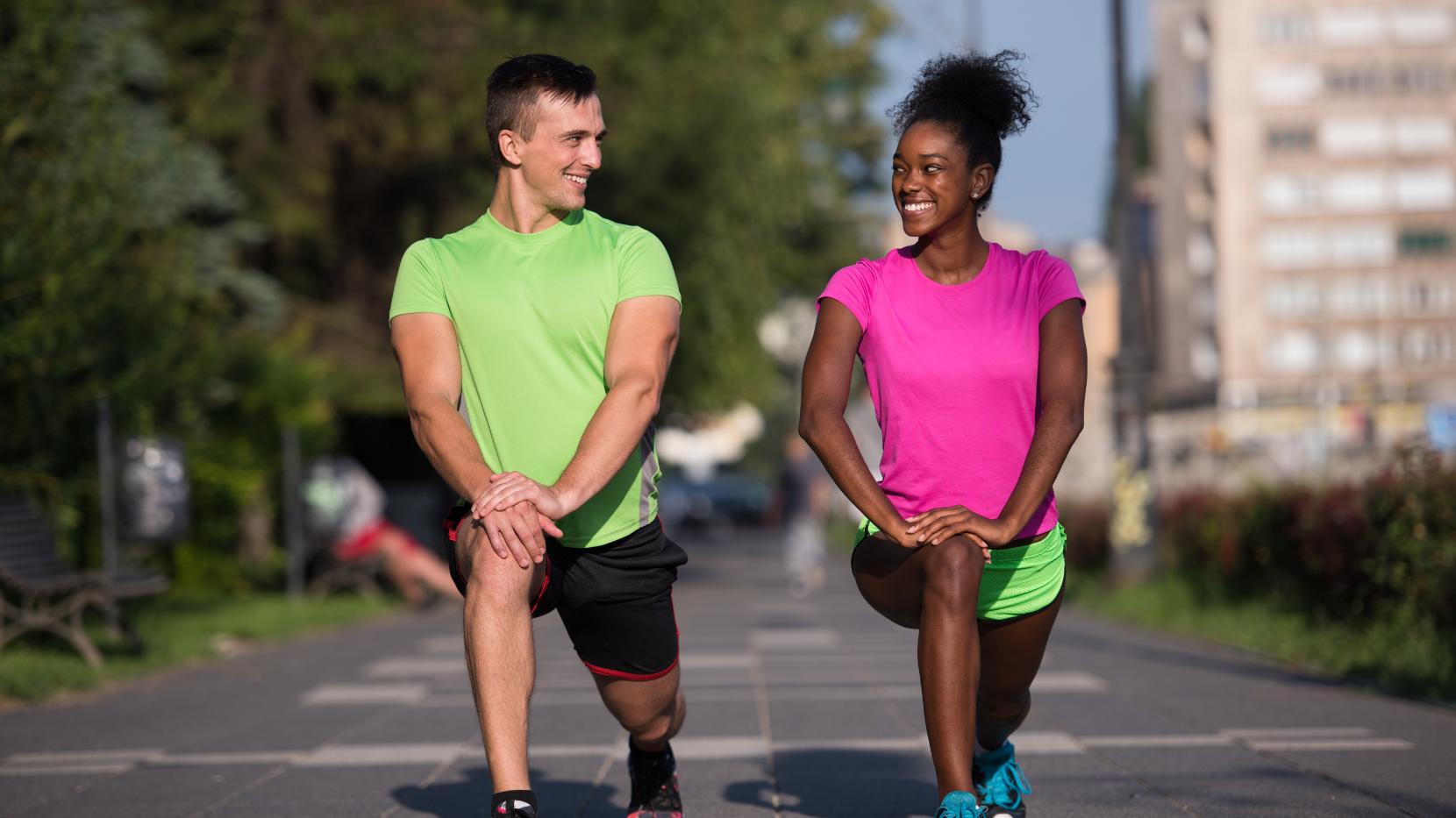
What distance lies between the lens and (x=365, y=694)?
872 centimetres

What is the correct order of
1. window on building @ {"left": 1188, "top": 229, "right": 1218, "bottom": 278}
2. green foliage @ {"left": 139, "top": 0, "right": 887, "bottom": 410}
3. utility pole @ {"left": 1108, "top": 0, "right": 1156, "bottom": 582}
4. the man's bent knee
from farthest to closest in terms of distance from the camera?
window on building @ {"left": 1188, "top": 229, "right": 1218, "bottom": 278} → green foliage @ {"left": 139, "top": 0, "right": 887, "bottom": 410} → utility pole @ {"left": 1108, "top": 0, "right": 1156, "bottom": 582} → the man's bent knee

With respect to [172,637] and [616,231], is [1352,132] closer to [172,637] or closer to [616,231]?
[172,637]

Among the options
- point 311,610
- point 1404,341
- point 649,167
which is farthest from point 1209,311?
point 311,610

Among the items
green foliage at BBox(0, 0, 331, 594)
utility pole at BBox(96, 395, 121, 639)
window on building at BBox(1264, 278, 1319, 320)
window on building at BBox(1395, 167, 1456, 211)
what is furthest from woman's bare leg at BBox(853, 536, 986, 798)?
window on building at BBox(1395, 167, 1456, 211)

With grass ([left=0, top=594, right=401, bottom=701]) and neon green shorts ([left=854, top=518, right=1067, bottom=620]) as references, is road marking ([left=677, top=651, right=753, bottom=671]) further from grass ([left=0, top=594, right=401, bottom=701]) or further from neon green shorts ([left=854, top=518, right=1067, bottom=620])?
neon green shorts ([left=854, top=518, right=1067, bottom=620])

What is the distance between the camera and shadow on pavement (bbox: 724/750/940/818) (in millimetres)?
4941

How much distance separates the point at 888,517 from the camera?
3670 millimetres

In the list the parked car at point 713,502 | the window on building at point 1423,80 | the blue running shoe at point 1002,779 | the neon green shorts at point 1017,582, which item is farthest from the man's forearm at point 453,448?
the window on building at point 1423,80

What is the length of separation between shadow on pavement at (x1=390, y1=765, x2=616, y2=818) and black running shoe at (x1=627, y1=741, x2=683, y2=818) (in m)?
0.86

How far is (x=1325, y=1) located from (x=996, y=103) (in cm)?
7404

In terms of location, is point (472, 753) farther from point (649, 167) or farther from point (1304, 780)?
point (649, 167)

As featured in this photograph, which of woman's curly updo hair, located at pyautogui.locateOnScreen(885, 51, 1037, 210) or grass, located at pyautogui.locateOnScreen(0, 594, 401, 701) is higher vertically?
woman's curly updo hair, located at pyautogui.locateOnScreen(885, 51, 1037, 210)

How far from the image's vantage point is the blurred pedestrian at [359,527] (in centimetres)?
1580

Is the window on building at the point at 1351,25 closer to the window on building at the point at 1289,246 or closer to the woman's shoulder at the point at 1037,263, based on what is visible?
the window on building at the point at 1289,246
